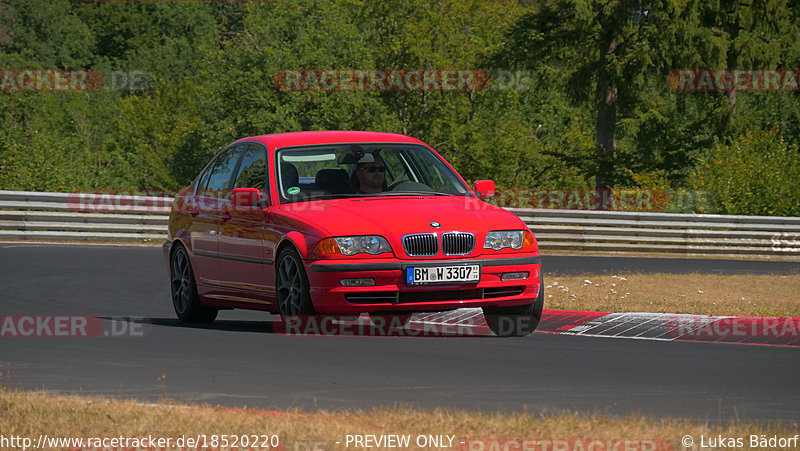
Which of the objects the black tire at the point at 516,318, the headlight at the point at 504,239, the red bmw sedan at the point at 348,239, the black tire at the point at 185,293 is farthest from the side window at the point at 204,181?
the headlight at the point at 504,239

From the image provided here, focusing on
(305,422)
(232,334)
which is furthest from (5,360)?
(305,422)

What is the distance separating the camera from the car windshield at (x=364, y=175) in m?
9.88

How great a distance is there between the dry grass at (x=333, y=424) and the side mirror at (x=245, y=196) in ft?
10.9

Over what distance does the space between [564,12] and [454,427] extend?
33.0m

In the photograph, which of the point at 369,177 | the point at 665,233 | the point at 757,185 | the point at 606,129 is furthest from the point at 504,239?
the point at 606,129

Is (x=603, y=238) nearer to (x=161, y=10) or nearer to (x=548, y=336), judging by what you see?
(x=548, y=336)

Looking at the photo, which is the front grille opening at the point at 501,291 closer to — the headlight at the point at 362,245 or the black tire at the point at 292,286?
the headlight at the point at 362,245

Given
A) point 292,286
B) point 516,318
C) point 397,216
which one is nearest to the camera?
point 397,216

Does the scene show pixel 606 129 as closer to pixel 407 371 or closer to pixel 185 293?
pixel 185 293

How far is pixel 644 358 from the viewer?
911 cm

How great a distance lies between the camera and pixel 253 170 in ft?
34.1

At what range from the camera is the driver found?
1004 cm

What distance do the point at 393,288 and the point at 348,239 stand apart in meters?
0.50

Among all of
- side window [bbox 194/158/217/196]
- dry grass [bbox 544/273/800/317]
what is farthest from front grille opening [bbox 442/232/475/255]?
dry grass [bbox 544/273/800/317]
